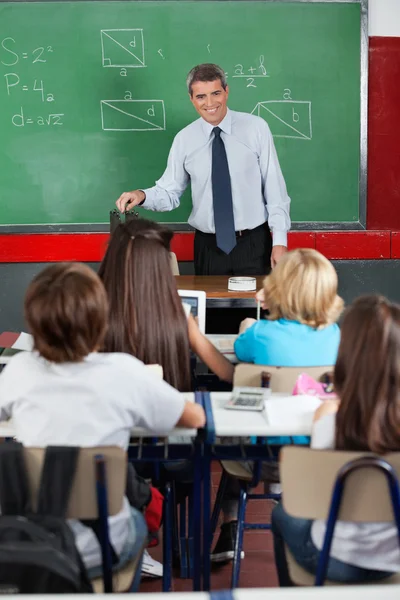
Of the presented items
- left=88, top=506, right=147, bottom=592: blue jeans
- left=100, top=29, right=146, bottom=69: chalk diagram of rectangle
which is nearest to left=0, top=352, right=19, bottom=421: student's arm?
left=88, top=506, right=147, bottom=592: blue jeans

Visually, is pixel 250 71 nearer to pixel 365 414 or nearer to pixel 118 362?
pixel 118 362

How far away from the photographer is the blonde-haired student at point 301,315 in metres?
2.45

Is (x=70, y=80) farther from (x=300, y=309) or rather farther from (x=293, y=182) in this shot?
(x=300, y=309)

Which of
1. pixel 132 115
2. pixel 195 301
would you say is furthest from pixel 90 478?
pixel 132 115

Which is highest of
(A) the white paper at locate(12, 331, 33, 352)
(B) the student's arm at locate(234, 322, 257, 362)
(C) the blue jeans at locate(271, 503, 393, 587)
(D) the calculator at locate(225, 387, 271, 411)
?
(B) the student's arm at locate(234, 322, 257, 362)

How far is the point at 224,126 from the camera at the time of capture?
4.60 meters

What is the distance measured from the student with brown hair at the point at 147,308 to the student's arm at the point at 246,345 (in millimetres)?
190

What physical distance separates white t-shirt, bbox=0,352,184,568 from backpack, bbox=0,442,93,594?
0.39 ft

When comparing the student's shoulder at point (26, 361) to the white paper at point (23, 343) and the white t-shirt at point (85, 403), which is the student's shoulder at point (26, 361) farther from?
the white paper at point (23, 343)

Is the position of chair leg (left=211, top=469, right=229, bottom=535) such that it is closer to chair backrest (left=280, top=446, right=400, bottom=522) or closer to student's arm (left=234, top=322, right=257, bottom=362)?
student's arm (left=234, top=322, right=257, bottom=362)

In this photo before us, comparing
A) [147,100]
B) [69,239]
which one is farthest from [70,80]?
[69,239]

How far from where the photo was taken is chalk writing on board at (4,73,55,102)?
4.88m

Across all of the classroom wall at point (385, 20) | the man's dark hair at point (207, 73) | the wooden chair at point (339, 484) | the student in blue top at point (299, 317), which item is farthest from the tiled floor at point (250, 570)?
the classroom wall at point (385, 20)

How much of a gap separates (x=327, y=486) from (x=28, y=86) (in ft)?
12.9
